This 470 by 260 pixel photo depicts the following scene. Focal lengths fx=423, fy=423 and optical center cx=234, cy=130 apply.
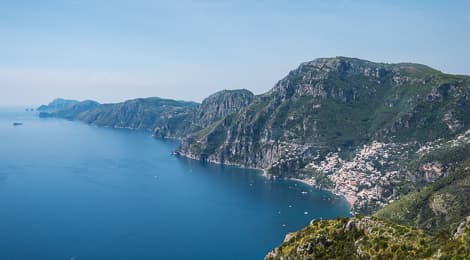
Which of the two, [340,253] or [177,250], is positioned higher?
[340,253]

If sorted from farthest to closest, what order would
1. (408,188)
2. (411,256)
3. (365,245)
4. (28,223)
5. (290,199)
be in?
(290,199) < (408,188) < (28,223) < (365,245) < (411,256)

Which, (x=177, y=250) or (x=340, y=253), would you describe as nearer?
(x=340, y=253)

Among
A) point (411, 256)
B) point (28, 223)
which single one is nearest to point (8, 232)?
point (28, 223)

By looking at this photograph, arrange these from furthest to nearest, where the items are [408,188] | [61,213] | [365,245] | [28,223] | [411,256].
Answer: [408,188] < [61,213] < [28,223] < [365,245] < [411,256]

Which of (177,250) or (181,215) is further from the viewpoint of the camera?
(181,215)

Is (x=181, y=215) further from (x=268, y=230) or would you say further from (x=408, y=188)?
(x=408, y=188)

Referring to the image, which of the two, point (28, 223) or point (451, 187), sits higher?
point (451, 187)

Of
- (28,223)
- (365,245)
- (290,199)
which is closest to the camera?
(365,245)

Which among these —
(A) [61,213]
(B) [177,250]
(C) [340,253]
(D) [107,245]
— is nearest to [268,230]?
(B) [177,250]

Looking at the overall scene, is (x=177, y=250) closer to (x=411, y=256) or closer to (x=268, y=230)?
(x=268, y=230)
